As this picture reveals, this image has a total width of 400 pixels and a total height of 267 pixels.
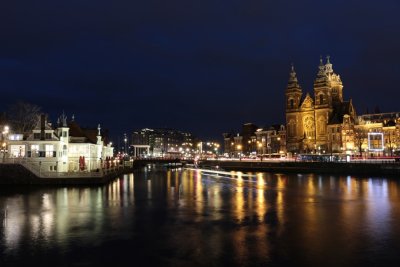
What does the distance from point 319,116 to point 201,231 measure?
12228cm

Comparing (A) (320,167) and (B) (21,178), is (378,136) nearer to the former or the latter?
(A) (320,167)

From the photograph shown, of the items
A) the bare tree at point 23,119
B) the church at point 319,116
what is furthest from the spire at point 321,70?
the bare tree at point 23,119

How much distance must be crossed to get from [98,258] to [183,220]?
11.6 metres

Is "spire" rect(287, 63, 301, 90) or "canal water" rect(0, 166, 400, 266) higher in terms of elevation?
"spire" rect(287, 63, 301, 90)

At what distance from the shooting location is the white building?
65875mm

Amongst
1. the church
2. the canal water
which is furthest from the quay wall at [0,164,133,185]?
the church

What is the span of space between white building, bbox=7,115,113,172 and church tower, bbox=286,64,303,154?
3476 inches

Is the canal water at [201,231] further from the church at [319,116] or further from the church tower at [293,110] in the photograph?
the church tower at [293,110]

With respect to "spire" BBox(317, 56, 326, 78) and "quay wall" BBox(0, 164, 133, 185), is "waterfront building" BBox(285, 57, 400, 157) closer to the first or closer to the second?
"spire" BBox(317, 56, 326, 78)

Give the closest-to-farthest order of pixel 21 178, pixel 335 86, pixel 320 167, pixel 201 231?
pixel 201 231 < pixel 21 178 < pixel 320 167 < pixel 335 86

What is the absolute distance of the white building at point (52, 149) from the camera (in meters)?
65.9

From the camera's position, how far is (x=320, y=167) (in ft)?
314

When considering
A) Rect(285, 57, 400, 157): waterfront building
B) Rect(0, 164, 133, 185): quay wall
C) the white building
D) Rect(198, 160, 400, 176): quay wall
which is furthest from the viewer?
Rect(285, 57, 400, 157): waterfront building

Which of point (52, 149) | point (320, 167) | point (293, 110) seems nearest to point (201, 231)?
point (52, 149)
